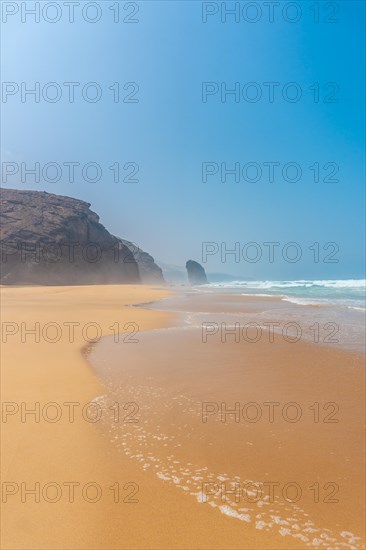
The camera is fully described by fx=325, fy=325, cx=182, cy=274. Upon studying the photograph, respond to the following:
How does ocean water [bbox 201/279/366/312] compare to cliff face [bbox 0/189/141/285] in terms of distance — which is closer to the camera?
ocean water [bbox 201/279/366/312]

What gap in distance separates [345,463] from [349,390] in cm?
207

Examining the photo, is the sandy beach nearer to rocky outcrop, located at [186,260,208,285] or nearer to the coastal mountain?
the coastal mountain

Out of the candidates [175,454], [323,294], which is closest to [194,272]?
[323,294]

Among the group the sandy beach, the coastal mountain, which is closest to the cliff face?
the coastal mountain

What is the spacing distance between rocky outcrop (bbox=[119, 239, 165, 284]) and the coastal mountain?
32342mm

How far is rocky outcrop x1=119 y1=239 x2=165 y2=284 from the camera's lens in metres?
116

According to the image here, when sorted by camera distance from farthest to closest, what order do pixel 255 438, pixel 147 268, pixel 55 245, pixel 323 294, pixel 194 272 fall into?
pixel 194 272
pixel 147 268
pixel 55 245
pixel 323 294
pixel 255 438

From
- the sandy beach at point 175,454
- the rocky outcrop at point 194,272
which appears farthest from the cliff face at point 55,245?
the rocky outcrop at point 194,272

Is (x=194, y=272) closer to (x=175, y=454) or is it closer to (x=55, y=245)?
(x=55, y=245)

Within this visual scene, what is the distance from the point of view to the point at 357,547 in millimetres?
1896

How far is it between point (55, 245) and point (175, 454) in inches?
2524

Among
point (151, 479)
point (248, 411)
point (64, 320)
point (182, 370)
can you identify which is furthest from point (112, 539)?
point (64, 320)

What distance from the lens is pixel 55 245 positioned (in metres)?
61.8

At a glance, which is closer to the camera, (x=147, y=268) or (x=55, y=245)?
(x=55, y=245)
